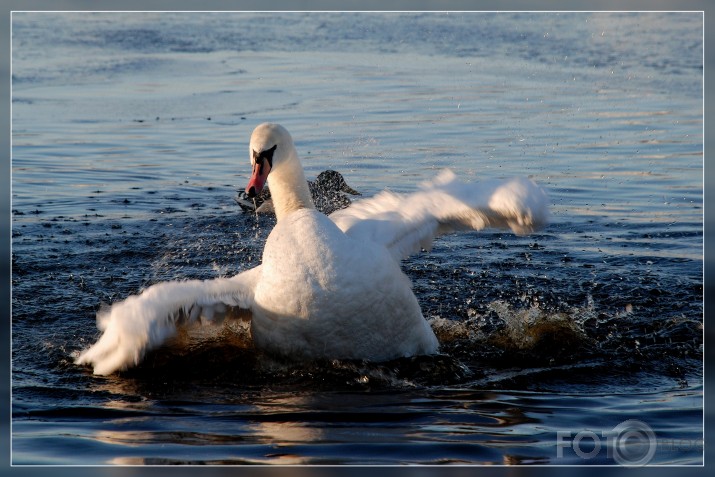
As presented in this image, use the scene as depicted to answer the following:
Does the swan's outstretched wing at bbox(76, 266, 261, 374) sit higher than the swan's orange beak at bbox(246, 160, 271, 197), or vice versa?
the swan's orange beak at bbox(246, 160, 271, 197)

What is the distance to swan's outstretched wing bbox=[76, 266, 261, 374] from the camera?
5.75 m

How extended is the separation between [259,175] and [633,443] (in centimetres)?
296

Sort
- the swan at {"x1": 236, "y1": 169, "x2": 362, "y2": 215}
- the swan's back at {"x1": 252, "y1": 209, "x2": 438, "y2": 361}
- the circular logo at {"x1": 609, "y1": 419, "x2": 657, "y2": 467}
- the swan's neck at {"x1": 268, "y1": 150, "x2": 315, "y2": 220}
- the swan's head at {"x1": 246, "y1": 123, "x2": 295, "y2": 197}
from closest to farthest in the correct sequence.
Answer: the circular logo at {"x1": 609, "y1": 419, "x2": 657, "y2": 467} < the swan's back at {"x1": 252, "y1": 209, "x2": 438, "y2": 361} < the swan's head at {"x1": 246, "y1": 123, "x2": 295, "y2": 197} < the swan's neck at {"x1": 268, "y1": 150, "x2": 315, "y2": 220} < the swan at {"x1": 236, "y1": 169, "x2": 362, "y2": 215}

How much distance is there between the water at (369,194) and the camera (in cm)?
538

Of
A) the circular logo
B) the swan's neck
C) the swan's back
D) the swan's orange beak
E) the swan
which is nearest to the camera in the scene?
the circular logo

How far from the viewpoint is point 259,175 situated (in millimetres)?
6484

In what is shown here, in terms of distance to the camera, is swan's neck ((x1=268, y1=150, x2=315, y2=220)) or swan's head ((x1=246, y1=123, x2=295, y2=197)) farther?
swan's neck ((x1=268, y1=150, x2=315, y2=220))

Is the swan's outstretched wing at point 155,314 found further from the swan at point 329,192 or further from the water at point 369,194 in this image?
the swan at point 329,192

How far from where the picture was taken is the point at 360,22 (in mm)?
10992

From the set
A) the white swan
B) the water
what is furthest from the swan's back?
the water

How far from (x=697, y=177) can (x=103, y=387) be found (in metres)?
5.93

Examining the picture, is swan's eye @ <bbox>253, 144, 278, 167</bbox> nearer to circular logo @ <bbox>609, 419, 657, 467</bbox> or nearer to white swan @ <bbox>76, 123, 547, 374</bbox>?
white swan @ <bbox>76, 123, 547, 374</bbox>

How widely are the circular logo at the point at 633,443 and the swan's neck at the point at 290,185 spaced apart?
104 inches

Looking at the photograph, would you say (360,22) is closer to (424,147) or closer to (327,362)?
(424,147)
